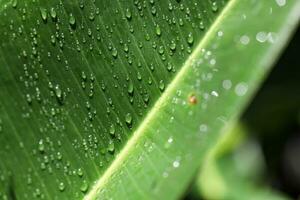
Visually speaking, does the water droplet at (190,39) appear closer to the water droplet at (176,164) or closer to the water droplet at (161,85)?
the water droplet at (161,85)

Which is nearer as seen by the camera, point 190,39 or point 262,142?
point 190,39

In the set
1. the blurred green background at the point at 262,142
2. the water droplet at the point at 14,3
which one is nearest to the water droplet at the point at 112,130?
the water droplet at the point at 14,3

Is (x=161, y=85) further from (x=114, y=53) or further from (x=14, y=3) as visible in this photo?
(x=14, y=3)

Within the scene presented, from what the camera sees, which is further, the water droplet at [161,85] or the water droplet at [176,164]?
the water droplet at [161,85]

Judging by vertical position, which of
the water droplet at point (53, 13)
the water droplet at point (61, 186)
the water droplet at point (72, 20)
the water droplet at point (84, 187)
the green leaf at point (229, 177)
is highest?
the water droplet at point (53, 13)

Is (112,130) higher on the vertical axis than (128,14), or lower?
lower

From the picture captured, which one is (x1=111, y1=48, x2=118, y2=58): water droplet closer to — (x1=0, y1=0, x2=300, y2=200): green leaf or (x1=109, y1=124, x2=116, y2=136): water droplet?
(x1=0, y1=0, x2=300, y2=200): green leaf

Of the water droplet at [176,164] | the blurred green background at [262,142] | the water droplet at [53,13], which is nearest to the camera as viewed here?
the water droplet at [176,164]

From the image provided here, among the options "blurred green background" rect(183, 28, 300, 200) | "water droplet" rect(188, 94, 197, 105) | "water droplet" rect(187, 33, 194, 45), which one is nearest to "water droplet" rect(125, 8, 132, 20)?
"water droplet" rect(187, 33, 194, 45)

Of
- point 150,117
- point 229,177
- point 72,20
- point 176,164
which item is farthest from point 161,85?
point 229,177
